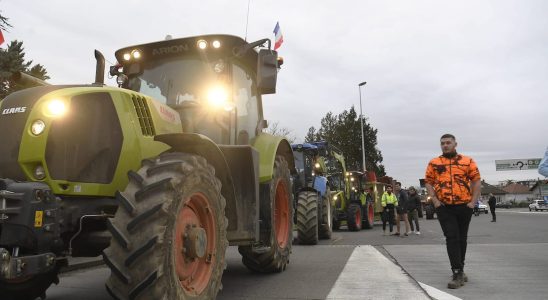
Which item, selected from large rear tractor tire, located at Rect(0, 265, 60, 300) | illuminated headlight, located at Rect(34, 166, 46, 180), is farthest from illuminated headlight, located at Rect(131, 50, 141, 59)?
large rear tractor tire, located at Rect(0, 265, 60, 300)

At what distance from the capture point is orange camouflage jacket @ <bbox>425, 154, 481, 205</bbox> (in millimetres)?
5605

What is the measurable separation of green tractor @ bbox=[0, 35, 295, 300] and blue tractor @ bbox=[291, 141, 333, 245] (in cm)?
575

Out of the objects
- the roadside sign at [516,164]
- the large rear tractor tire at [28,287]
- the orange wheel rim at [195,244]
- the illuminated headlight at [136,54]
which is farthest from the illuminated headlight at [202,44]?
the roadside sign at [516,164]

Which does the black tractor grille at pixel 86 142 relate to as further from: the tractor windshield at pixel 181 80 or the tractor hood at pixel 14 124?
the tractor windshield at pixel 181 80

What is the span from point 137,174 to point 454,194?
389 centimetres

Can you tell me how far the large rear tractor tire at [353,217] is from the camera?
1697 cm

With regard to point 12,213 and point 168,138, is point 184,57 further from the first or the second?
point 12,213

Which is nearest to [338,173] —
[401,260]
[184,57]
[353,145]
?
[401,260]

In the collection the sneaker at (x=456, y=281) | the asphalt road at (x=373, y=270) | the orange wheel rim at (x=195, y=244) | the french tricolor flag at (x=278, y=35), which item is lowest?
the asphalt road at (x=373, y=270)

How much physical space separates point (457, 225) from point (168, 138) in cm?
369

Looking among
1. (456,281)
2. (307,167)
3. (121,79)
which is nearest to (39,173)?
(121,79)

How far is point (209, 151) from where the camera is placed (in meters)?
4.34

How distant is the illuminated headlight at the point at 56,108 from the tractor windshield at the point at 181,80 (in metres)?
1.46

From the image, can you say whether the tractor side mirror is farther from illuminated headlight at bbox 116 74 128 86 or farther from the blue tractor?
the blue tractor
